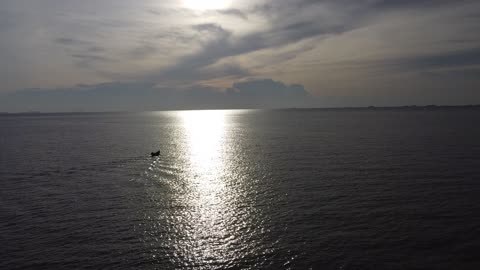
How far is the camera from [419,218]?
34.2m

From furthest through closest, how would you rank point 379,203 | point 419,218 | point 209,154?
point 209,154 < point 379,203 < point 419,218

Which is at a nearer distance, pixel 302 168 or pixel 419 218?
pixel 419 218

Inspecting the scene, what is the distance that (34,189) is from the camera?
48.4m

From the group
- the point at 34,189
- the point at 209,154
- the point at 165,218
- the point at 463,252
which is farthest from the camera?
the point at 209,154

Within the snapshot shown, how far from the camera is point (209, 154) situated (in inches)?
3386

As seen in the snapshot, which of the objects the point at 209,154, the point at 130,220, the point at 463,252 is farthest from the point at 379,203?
the point at 209,154

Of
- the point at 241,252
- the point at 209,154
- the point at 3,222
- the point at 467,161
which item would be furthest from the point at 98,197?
the point at 467,161

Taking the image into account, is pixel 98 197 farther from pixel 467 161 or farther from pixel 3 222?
pixel 467 161

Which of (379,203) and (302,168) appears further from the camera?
(302,168)

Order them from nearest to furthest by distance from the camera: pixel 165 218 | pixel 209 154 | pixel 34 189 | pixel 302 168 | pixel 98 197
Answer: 1. pixel 165 218
2. pixel 98 197
3. pixel 34 189
4. pixel 302 168
5. pixel 209 154

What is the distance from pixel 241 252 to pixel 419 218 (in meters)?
18.9

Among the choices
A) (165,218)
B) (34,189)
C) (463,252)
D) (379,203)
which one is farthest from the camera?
(34,189)

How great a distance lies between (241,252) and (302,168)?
113ft

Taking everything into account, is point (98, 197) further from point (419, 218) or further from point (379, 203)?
point (419, 218)
